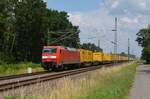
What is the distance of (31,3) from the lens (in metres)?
107

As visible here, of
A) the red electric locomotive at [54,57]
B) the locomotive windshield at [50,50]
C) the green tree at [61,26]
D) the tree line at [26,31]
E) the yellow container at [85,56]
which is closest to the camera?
the red electric locomotive at [54,57]

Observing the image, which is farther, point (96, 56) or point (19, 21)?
point (19, 21)

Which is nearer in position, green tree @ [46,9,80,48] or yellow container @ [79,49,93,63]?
yellow container @ [79,49,93,63]

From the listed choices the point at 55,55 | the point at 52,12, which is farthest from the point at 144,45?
the point at 55,55

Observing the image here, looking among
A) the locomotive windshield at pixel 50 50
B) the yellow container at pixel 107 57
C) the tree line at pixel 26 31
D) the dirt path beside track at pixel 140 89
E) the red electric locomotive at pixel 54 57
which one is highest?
the tree line at pixel 26 31

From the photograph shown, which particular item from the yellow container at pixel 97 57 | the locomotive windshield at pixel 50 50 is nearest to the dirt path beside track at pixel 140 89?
the locomotive windshield at pixel 50 50

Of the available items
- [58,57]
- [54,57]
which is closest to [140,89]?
[54,57]

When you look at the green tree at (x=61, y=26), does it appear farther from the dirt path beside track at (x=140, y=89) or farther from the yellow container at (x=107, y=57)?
the dirt path beside track at (x=140, y=89)

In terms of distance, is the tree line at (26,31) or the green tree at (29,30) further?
the green tree at (29,30)

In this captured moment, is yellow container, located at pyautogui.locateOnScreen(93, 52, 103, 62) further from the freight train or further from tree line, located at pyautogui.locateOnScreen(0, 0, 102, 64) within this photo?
the freight train

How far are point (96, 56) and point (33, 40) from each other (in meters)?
17.7

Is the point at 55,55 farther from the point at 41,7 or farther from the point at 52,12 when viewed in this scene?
the point at 52,12

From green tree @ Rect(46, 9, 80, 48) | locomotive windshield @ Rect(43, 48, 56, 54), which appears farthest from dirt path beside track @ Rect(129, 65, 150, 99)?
green tree @ Rect(46, 9, 80, 48)

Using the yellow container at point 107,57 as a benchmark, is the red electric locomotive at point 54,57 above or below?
below
